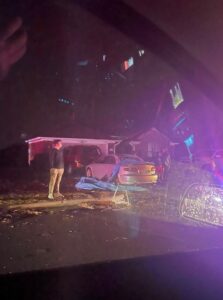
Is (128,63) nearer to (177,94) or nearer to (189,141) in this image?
(177,94)

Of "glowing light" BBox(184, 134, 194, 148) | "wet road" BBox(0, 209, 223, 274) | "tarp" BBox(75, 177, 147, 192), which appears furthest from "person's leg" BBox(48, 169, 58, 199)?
"glowing light" BBox(184, 134, 194, 148)

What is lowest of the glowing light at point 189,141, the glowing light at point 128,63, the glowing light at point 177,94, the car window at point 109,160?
the car window at point 109,160

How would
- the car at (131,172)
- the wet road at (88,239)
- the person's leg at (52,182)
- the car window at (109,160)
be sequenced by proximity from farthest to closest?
the car window at (109,160)
the car at (131,172)
the person's leg at (52,182)
the wet road at (88,239)

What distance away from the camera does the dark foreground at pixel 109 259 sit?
4.74 metres

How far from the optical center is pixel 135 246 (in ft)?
22.2

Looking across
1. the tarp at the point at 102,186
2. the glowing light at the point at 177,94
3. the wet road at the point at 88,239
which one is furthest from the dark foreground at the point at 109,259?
the glowing light at the point at 177,94

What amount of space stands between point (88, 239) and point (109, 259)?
1.31m

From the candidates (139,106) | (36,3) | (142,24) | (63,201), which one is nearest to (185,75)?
(142,24)

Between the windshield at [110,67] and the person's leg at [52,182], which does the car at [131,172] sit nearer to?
the windshield at [110,67]

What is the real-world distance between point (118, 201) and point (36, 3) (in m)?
6.45

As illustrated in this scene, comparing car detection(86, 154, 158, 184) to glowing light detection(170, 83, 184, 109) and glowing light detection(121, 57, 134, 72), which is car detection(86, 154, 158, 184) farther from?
glowing light detection(121, 57, 134, 72)

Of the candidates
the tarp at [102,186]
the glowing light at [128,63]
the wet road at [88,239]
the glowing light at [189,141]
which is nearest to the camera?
the wet road at [88,239]

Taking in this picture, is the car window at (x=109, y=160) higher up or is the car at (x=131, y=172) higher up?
the car window at (x=109, y=160)

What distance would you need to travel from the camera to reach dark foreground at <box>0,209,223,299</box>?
15.6ft
